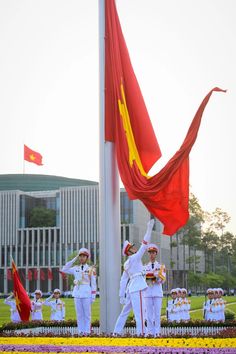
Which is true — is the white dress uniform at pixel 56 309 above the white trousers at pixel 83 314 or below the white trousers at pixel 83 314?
below

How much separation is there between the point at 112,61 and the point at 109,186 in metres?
2.57

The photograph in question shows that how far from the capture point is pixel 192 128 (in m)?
10.8

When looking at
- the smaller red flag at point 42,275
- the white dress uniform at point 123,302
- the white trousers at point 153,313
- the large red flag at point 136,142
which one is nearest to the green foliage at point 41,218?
the smaller red flag at point 42,275

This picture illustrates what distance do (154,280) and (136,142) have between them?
2753 mm

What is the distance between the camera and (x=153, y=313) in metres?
11.4

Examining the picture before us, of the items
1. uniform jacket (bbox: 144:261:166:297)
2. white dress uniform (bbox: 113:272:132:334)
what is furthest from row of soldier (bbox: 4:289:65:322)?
white dress uniform (bbox: 113:272:132:334)

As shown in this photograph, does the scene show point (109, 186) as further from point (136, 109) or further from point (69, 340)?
point (69, 340)

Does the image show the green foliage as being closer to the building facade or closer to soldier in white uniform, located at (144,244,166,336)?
the building facade

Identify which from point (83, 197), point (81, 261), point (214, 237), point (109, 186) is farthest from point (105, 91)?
point (83, 197)

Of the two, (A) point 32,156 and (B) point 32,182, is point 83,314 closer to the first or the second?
(A) point 32,156

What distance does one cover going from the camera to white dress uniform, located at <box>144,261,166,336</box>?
1128cm

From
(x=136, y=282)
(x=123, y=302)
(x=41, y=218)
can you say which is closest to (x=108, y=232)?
(x=136, y=282)

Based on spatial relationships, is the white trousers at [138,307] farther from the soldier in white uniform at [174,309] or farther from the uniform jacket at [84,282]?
the soldier in white uniform at [174,309]

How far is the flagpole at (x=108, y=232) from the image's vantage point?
11086 millimetres
